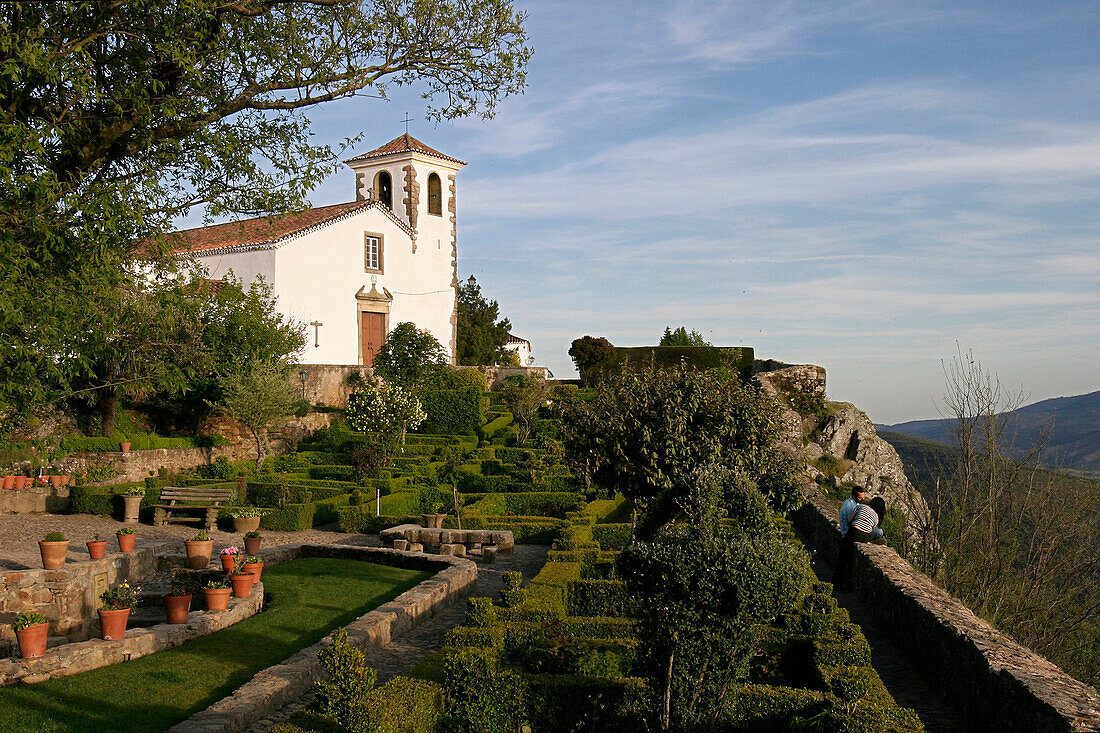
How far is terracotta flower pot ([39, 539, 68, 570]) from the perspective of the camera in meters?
11.3

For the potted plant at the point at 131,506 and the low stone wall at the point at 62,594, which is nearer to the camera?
the low stone wall at the point at 62,594

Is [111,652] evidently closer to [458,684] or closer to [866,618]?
[458,684]

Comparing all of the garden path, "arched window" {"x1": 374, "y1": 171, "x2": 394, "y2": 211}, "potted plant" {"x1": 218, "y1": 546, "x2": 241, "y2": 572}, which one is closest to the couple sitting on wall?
the garden path

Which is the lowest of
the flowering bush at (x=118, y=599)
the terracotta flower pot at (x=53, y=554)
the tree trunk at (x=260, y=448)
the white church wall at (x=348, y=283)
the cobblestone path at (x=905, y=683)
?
the cobblestone path at (x=905, y=683)

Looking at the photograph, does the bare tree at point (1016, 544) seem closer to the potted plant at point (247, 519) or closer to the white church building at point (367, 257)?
the potted plant at point (247, 519)

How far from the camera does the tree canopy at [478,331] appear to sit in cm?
5294

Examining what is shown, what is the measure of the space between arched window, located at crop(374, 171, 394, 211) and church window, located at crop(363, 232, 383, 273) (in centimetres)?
320

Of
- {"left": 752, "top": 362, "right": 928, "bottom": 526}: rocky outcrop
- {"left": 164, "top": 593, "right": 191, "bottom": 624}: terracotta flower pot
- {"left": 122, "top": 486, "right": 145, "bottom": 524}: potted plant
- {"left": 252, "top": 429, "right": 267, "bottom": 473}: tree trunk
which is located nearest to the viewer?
{"left": 164, "top": 593, "right": 191, "bottom": 624}: terracotta flower pot

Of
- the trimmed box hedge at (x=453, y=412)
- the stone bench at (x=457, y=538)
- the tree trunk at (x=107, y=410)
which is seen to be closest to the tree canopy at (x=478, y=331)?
the trimmed box hedge at (x=453, y=412)

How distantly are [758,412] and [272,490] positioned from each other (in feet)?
45.7

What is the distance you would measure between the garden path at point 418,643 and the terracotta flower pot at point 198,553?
13.2 feet

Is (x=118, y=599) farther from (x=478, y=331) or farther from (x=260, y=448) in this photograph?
(x=478, y=331)

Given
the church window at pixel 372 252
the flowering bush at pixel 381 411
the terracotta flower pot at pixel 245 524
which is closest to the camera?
the terracotta flower pot at pixel 245 524

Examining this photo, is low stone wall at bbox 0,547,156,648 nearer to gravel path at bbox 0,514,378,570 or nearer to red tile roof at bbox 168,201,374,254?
gravel path at bbox 0,514,378,570
